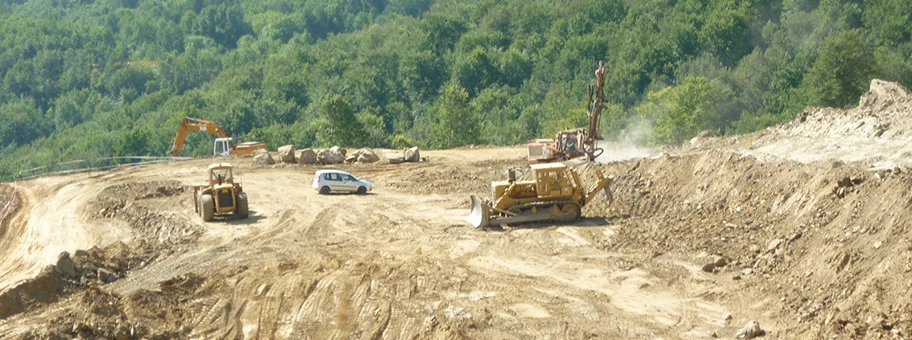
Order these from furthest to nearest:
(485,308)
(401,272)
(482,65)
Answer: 1. (482,65)
2. (401,272)
3. (485,308)

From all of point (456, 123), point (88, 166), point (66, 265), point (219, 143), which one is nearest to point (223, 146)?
point (219, 143)

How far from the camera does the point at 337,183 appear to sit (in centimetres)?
4569

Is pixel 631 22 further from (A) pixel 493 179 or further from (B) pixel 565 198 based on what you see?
(B) pixel 565 198

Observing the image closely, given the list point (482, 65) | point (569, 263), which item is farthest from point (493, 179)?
point (482, 65)

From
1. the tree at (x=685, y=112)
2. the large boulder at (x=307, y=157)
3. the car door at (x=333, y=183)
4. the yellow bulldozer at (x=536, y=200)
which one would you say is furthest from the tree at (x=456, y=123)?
the yellow bulldozer at (x=536, y=200)

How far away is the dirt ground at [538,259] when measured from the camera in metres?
25.8

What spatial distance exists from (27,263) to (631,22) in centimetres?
8451

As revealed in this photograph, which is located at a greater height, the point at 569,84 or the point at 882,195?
the point at 882,195

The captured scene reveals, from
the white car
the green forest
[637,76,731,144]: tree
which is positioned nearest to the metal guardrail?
the green forest

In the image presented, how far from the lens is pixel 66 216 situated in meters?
44.4

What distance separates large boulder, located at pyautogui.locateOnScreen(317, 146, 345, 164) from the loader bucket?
59.9ft

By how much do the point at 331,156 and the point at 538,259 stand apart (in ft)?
80.4

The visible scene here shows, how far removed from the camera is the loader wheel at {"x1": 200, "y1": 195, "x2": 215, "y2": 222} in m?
40.0

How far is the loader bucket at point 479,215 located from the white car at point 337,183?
28.7ft
